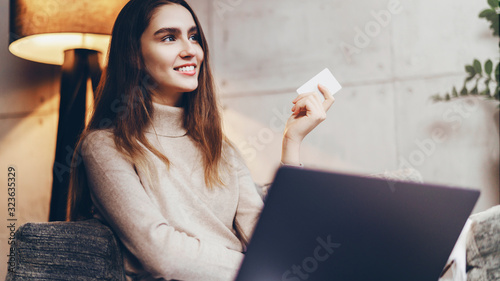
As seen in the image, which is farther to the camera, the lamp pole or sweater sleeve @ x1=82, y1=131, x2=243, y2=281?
the lamp pole

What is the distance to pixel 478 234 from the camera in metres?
1.40

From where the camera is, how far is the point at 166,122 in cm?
148

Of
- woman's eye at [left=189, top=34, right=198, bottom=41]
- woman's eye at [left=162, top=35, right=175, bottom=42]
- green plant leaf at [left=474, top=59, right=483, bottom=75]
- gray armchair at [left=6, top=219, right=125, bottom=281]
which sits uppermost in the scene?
green plant leaf at [left=474, top=59, right=483, bottom=75]

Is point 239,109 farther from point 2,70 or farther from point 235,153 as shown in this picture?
point 2,70

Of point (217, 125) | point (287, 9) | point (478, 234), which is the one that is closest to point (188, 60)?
point (217, 125)

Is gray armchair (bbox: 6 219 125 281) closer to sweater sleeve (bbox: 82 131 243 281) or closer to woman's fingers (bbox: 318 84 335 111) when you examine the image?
sweater sleeve (bbox: 82 131 243 281)

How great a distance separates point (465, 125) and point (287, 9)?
42.2 inches

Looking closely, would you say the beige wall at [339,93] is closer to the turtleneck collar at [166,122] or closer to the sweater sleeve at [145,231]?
the turtleneck collar at [166,122]

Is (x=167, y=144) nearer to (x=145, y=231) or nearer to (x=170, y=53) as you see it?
(x=170, y=53)

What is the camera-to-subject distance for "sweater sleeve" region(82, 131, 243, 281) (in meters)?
1.09

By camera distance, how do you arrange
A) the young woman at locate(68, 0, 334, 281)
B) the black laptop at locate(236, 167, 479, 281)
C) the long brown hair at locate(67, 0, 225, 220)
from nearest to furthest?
the black laptop at locate(236, 167, 479, 281)
the young woman at locate(68, 0, 334, 281)
the long brown hair at locate(67, 0, 225, 220)

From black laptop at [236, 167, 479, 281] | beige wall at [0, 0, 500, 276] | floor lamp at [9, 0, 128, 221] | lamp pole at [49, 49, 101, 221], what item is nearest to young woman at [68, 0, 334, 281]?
black laptop at [236, 167, 479, 281]

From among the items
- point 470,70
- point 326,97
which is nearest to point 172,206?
point 326,97

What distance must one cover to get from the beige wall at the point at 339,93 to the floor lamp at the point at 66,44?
580 millimetres
